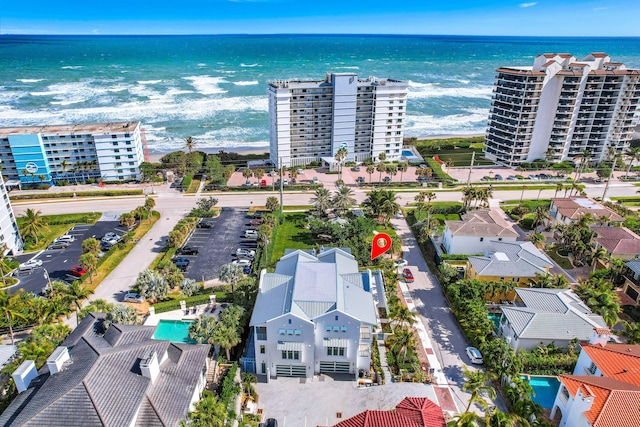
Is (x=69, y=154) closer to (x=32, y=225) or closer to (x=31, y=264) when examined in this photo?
(x=32, y=225)

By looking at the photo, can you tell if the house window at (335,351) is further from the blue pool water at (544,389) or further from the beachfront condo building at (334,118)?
the beachfront condo building at (334,118)

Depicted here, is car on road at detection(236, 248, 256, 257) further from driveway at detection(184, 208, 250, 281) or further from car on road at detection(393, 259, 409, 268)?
car on road at detection(393, 259, 409, 268)

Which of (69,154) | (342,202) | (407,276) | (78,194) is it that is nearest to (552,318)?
(407,276)

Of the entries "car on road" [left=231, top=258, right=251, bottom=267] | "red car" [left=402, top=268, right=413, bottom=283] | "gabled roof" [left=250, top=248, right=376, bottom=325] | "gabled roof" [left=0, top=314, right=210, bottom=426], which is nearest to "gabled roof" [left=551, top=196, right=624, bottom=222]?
"red car" [left=402, top=268, right=413, bottom=283]

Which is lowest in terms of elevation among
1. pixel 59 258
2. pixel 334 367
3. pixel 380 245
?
pixel 59 258

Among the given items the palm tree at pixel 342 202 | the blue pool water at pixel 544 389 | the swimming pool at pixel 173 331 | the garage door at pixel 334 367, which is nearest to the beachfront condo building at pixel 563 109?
the palm tree at pixel 342 202

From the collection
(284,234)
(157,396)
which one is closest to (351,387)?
(157,396)
